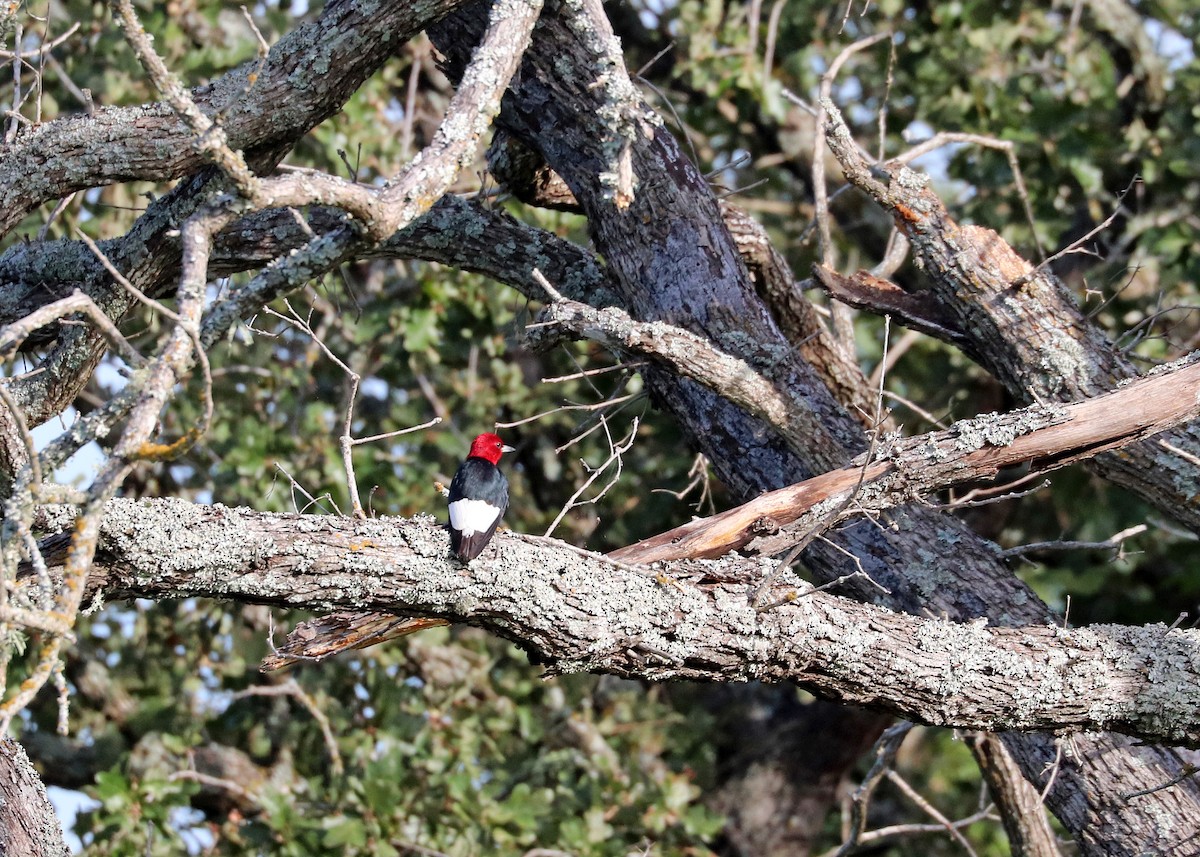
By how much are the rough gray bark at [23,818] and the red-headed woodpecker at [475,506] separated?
113 cm

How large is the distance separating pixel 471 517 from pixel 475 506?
4 cm

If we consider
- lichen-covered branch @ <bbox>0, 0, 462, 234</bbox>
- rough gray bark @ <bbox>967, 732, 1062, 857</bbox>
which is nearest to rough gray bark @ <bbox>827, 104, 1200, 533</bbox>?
rough gray bark @ <bbox>967, 732, 1062, 857</bbox>

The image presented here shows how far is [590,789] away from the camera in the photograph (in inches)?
210

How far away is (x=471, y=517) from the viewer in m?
2.51

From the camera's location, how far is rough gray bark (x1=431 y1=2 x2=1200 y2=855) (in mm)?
3338

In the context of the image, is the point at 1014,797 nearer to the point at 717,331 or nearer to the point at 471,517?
the point at 717,331

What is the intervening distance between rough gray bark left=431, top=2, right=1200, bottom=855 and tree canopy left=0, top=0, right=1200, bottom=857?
13 millimetres

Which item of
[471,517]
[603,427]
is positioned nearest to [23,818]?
[471,517]

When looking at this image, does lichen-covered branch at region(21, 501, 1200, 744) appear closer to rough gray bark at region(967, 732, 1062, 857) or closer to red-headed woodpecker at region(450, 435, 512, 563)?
red-headed woodpecker at region(450, 435, 512, 563)

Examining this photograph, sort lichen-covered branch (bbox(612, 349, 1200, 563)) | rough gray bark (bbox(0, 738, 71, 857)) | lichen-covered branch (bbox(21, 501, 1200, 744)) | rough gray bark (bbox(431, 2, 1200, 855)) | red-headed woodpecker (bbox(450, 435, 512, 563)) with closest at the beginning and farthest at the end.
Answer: lichen-covered branch (bbox(21, 501, 1200, 744)) → red-headed woodpecker (bbox(450, 435, 512, 563)) → rough gray bark (bbox(0, 738, 71, 857)) → lichen-covered branch (bbox(612, 349, 1200, 563)) → rough gray bark (bbox(431, 2, 1200, 855))

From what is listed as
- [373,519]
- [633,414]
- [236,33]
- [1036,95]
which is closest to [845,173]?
[373,519]

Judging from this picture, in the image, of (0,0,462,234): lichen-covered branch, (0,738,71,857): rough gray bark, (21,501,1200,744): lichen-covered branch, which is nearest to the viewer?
(21,501,1200,744): lichen-covered branch

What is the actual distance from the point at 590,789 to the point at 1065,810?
7.76 feet

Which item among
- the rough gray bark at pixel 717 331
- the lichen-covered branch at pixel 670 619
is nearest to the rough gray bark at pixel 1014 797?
the rough gray bark at pixel 717 331
